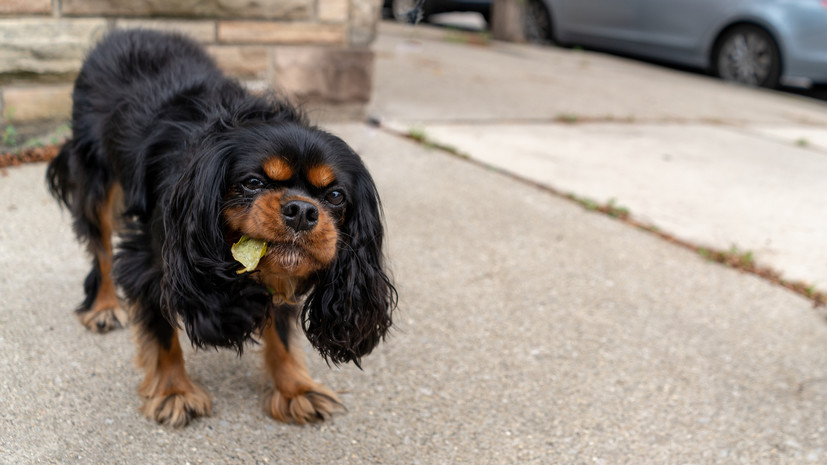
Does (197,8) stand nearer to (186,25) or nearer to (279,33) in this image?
(186,25)

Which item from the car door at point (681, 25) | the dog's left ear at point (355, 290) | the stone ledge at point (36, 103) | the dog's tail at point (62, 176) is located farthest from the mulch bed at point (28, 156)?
the car door at point (681, 25)

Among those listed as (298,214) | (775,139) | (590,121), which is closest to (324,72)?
(590,121)

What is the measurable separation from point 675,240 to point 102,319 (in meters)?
3.20

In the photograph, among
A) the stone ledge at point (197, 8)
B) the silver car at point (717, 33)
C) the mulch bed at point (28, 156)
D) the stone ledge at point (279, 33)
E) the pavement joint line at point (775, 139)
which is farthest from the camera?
the silver car at point (717, 33)

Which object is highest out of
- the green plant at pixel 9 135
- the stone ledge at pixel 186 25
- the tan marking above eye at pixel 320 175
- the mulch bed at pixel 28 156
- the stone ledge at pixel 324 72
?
the stone ledge at pixel 186 25

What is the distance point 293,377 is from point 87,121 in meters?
1.46

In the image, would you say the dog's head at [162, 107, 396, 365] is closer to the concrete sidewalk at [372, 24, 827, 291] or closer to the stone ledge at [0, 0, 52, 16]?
the concrete sidewalk at [372, 24, 827, 291]

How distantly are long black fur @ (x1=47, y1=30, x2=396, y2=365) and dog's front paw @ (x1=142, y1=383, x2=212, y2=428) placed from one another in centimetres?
19

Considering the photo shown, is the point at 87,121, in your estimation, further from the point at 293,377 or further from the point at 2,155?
the point at 2,155

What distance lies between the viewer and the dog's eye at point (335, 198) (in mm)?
2240

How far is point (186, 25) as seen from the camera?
16.8 feet

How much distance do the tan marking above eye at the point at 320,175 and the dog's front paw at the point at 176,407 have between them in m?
0.94

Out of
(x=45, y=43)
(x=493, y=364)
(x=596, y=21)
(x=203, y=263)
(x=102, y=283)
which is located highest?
(x=596, y=21)

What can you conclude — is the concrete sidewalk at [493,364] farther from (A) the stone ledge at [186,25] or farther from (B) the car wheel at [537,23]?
(B) the car wheel at [537,23]
